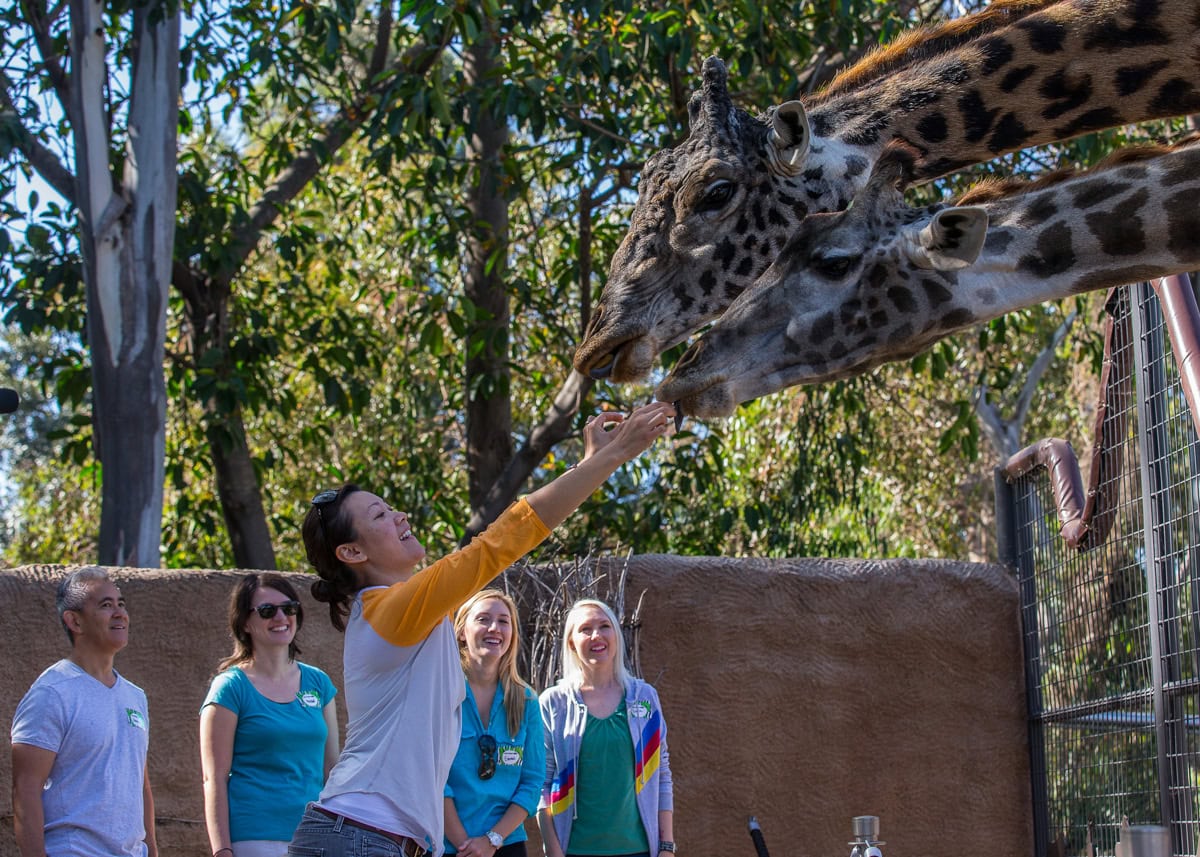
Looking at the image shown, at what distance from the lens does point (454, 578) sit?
137 inches

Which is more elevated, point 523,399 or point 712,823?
point 523,399

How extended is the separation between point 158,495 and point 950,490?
1137 centimetres

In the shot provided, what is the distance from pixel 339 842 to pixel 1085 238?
233 cm

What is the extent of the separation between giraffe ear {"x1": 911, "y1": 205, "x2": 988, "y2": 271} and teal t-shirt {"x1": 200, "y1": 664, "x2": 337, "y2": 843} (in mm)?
2929

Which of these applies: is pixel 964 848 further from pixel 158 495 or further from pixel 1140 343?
pixel 158 495

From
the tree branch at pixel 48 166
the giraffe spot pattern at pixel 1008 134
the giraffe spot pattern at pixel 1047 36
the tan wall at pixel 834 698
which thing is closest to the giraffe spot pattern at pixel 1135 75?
the giraffe spot pattern at pixel 1047 36

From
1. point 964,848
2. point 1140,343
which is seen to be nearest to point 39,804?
point 1140,343

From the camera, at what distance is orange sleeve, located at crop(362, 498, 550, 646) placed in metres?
3.49

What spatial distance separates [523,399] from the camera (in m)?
13.6

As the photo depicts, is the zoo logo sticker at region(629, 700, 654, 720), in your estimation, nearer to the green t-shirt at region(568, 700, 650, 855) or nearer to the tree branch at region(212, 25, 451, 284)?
the green t-shirt at region(568, 700, 650, 855)

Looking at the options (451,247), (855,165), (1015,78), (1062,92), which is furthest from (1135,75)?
(451,247)

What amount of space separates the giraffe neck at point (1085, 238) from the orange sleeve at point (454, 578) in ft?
3.97

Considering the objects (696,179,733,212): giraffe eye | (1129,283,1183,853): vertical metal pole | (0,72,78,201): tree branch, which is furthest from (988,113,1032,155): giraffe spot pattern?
(0,72,78,201): tree branch

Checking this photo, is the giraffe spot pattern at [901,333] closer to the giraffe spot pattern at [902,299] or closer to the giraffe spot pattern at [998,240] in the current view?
the giraffe spot pattern at [902,299]
